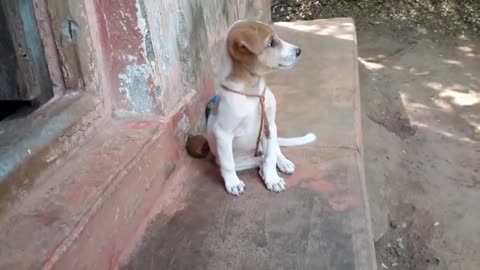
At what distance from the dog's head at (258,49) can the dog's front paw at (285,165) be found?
14.9 inches

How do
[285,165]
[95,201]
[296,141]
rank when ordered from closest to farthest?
[95,201]
[285,165]
[296,141]

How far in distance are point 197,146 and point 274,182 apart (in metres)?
0.37

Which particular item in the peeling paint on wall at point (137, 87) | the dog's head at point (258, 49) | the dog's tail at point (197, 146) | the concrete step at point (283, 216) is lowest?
the concrete step at point (283, 216)

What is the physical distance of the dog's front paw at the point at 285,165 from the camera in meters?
2.29

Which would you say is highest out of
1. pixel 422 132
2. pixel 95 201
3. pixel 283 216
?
pixel 95 201

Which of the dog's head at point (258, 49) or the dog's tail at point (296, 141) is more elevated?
the dog's head at point (258, 49)

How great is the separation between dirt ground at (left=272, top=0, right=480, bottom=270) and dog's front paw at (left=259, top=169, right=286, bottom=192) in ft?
2.76

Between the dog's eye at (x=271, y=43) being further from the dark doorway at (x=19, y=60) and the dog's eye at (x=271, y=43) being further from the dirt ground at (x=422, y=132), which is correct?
the dirt ground at (x=422, y=132)

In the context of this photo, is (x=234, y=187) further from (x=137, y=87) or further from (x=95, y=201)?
(x=95, y=201)

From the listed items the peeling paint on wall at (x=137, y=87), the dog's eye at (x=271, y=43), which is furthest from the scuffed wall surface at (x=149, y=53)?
the dog's eye at (x=271, y=43)

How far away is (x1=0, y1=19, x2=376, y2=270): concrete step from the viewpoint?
1620mm

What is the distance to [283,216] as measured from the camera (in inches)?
80.3

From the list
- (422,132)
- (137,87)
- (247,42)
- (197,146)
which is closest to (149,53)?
(137,87)

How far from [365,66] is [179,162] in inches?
119
